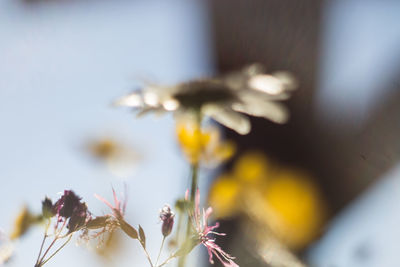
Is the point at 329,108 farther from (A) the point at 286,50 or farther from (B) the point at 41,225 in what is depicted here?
(B) the point at 41,225

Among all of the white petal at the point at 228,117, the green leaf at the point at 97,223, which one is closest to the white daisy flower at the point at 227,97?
the white petal at the point at 228,117

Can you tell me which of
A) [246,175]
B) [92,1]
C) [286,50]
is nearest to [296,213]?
[246,175]

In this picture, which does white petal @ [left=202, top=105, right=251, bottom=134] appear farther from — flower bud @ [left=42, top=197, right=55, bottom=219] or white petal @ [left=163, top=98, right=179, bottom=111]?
flower bud @ [left=42, top=197, right=55, bottom=219]

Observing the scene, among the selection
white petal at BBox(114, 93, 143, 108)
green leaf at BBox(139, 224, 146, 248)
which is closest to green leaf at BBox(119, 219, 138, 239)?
green leaf at BBox(139, 224, 146, 248)

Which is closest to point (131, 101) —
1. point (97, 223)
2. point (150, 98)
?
point (150, 98)

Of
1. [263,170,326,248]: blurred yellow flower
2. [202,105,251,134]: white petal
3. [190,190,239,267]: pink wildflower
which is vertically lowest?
[263,170,326,248]: blurred yellow flower
